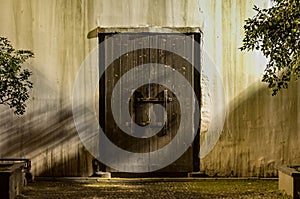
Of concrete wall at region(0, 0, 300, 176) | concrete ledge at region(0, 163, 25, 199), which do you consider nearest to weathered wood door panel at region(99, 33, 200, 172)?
concrete wall at region(0, 0, 300, 176)

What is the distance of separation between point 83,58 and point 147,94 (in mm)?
1054

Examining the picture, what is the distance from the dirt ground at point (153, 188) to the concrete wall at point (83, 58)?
26cm

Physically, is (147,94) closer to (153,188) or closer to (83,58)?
(83,58)

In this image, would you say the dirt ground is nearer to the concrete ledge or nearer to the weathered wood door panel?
the concrete ledge

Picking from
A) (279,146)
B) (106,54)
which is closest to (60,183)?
(106,54)

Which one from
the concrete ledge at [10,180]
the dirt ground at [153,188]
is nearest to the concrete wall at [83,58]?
the dirt ground at [153,188]

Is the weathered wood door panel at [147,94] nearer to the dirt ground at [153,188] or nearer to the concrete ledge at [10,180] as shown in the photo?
the dirt ground at [153,188]

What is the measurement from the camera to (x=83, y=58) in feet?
30.3

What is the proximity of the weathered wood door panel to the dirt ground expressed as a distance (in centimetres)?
34

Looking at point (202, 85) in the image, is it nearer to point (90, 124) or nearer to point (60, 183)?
point (90, 124)

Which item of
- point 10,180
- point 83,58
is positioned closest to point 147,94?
point 83,58

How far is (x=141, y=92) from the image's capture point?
9250mm

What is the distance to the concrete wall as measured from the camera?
9.23m

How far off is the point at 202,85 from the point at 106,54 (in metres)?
1.45
